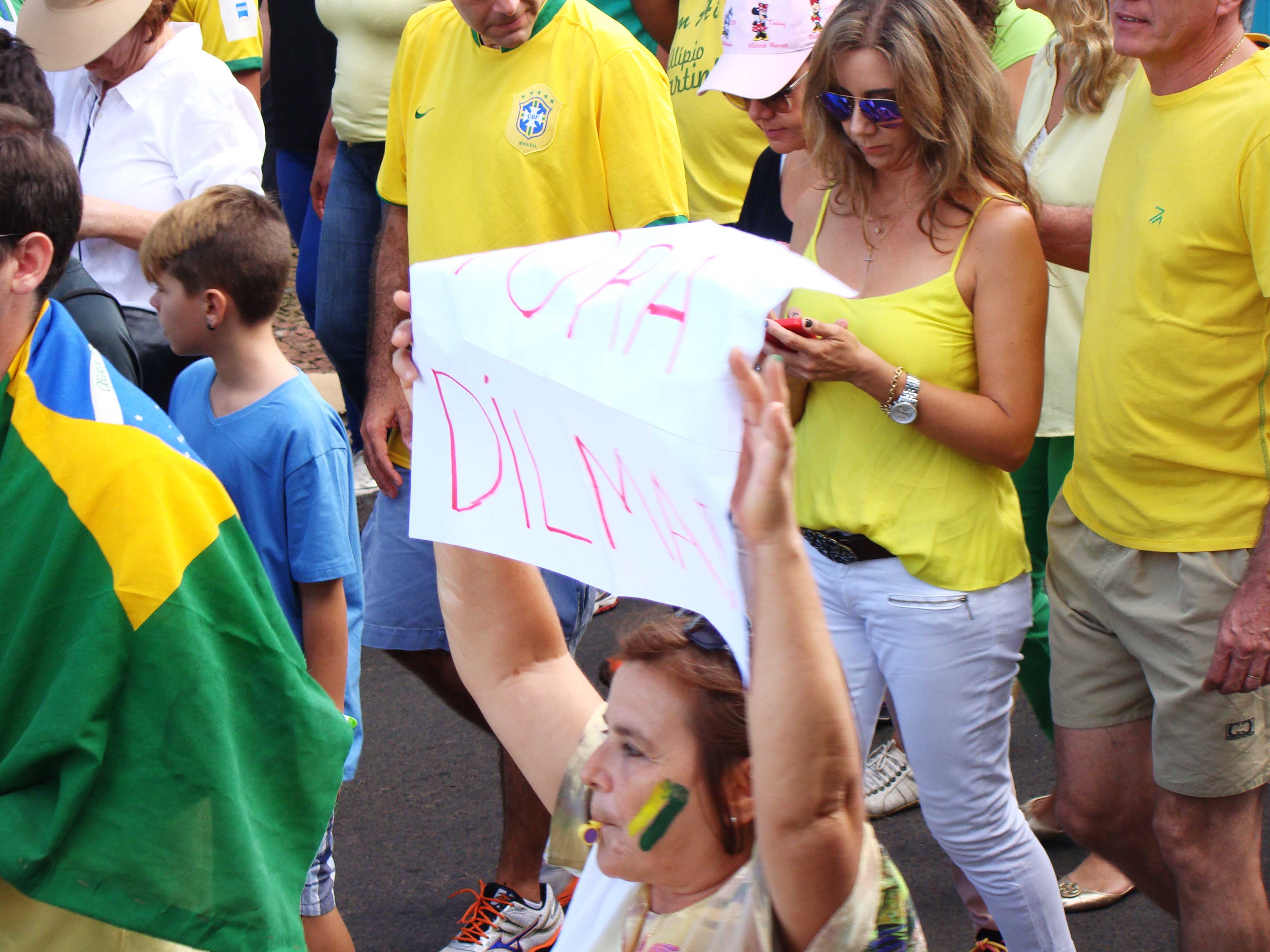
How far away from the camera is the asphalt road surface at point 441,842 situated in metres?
3.10

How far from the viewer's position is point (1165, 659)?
8.09 feet

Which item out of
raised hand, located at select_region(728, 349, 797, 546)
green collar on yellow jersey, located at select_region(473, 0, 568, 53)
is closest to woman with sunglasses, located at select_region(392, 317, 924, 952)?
raised hand, located at select_region(728, 349, 797, 546)

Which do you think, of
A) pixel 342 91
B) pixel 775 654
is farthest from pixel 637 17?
pixel 775 654

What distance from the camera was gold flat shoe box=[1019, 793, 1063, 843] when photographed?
3.38 meters

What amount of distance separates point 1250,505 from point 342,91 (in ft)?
10.6

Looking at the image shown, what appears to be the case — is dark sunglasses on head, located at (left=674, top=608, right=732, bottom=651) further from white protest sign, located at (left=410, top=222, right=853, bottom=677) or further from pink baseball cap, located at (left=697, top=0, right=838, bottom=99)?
pink baseball cap, located at (left=697, top=0, right=838, bottom=99)

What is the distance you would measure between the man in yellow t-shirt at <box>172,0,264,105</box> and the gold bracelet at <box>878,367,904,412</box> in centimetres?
355

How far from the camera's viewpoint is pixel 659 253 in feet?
4.26

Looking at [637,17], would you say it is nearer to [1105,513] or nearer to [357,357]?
[357,357]

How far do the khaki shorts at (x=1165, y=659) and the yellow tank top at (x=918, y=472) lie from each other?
0.15 metres

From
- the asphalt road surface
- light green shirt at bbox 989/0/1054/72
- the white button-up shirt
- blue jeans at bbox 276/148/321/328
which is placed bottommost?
the asphalt road surface

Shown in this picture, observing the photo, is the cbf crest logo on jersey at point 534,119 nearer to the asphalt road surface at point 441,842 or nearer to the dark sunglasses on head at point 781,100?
the dark sunglasses on head at point 781,100

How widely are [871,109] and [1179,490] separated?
88 centimetres

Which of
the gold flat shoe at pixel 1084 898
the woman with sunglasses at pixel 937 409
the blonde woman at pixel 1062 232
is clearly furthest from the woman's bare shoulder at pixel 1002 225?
the gold flat shoe at pixel 1084 898
